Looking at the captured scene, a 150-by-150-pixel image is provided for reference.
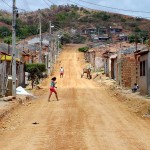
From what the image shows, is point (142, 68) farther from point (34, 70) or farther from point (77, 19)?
point (77, 19)

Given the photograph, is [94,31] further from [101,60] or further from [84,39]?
[101,60]

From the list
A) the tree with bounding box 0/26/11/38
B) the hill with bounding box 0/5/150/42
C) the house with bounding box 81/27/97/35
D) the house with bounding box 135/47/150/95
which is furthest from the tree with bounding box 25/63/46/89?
the house with bounding box 81/27/97/35

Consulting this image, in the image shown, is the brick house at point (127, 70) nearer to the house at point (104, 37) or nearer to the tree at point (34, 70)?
the tree at point (34, 70)

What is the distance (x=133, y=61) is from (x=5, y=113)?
75.0 ft

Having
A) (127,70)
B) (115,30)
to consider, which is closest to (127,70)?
(127,70)

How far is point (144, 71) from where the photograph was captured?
35.2 m

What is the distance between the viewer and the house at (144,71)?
3328cm

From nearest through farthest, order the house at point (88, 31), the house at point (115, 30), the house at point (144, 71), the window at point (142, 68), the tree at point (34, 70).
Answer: the house at point (144, 71) < the window at point (142, 68) < the tree at point (34, 70) < the house at point (88, 31) < the house at point (115, 30)

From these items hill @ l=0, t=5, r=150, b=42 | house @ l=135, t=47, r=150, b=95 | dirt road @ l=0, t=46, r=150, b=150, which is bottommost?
dirt road @ l=0, t=46, r=150, b=150

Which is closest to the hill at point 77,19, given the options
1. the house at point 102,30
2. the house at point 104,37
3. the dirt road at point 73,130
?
the house at point 102,30

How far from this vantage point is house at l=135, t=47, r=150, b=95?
109 ft

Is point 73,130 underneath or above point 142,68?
underneath

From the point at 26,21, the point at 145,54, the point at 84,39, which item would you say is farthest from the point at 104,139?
the point at 26,21

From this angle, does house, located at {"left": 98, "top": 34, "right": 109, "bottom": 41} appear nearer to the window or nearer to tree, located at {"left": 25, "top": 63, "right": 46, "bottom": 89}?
tree, located at {"left": 25, "top": 63, "right": 46, "bottom": 89}
